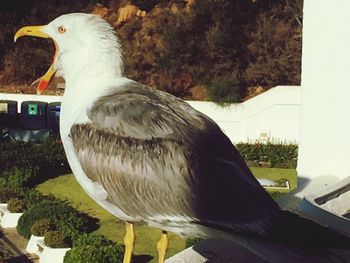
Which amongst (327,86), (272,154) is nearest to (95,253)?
(327,86)

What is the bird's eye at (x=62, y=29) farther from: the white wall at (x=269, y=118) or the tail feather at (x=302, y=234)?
the white wall at (x=269, y=118)

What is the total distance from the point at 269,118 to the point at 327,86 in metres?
11.6

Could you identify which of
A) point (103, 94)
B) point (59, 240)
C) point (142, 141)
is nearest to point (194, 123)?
point (142, 141)

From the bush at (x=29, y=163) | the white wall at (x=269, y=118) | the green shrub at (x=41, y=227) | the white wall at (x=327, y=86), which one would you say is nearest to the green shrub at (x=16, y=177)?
the bush at (x=29, y=163)

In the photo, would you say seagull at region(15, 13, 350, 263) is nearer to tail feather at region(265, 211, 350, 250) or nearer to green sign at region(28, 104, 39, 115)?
tail feather at region(265, 211, 350, 250)

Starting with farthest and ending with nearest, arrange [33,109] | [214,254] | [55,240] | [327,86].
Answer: [33,109] → [55,240] → [327,86] → [214,254]

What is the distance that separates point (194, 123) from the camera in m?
3.93

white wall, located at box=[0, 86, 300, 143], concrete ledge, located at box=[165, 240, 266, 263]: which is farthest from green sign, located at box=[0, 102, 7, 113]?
concrete ledge, located at box=[165, 240, 266, 263]

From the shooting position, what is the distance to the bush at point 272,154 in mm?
19766

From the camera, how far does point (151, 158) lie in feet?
12.8

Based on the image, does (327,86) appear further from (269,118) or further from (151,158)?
(269,118)

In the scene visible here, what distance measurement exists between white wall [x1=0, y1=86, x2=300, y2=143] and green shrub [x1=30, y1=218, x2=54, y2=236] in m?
10.4

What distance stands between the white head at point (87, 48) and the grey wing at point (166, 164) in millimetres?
171

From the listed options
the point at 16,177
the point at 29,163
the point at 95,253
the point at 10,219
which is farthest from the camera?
the point at 29,163
